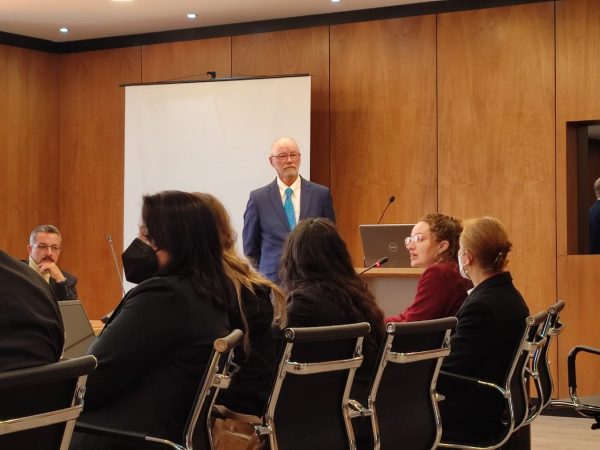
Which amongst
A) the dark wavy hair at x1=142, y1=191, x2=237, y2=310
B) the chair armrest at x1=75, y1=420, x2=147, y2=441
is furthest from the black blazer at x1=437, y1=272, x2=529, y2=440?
the chair armrest at x1=75, y1=420, x2=147, y2=441

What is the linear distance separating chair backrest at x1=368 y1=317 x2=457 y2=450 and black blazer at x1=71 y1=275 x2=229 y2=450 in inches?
27.1

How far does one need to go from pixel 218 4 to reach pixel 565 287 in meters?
3.64

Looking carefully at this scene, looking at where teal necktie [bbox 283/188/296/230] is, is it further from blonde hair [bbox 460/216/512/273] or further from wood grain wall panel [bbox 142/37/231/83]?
blonde hair [bbox 460/216/512/273]

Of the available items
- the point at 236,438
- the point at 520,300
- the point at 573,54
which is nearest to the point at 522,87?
the point at 573,54

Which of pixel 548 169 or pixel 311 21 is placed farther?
pixel 311 21

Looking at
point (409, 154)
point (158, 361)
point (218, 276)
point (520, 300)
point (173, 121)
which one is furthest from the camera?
A: point (173, 121)

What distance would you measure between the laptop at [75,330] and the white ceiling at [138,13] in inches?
197

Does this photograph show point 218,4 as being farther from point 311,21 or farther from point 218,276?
point 218,276

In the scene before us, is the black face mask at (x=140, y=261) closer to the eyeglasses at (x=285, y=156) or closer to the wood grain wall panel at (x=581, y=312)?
the eyeglasses at (x=285, y=156)

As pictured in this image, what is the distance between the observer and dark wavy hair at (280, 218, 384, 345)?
3.37 meters

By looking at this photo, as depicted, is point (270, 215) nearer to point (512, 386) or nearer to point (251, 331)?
point (512, 386)

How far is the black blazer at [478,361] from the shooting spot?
377 centimetres

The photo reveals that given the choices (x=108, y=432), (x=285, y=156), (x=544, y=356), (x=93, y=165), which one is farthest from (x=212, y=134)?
(x=108, y=432)

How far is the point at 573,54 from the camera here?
7.68m
